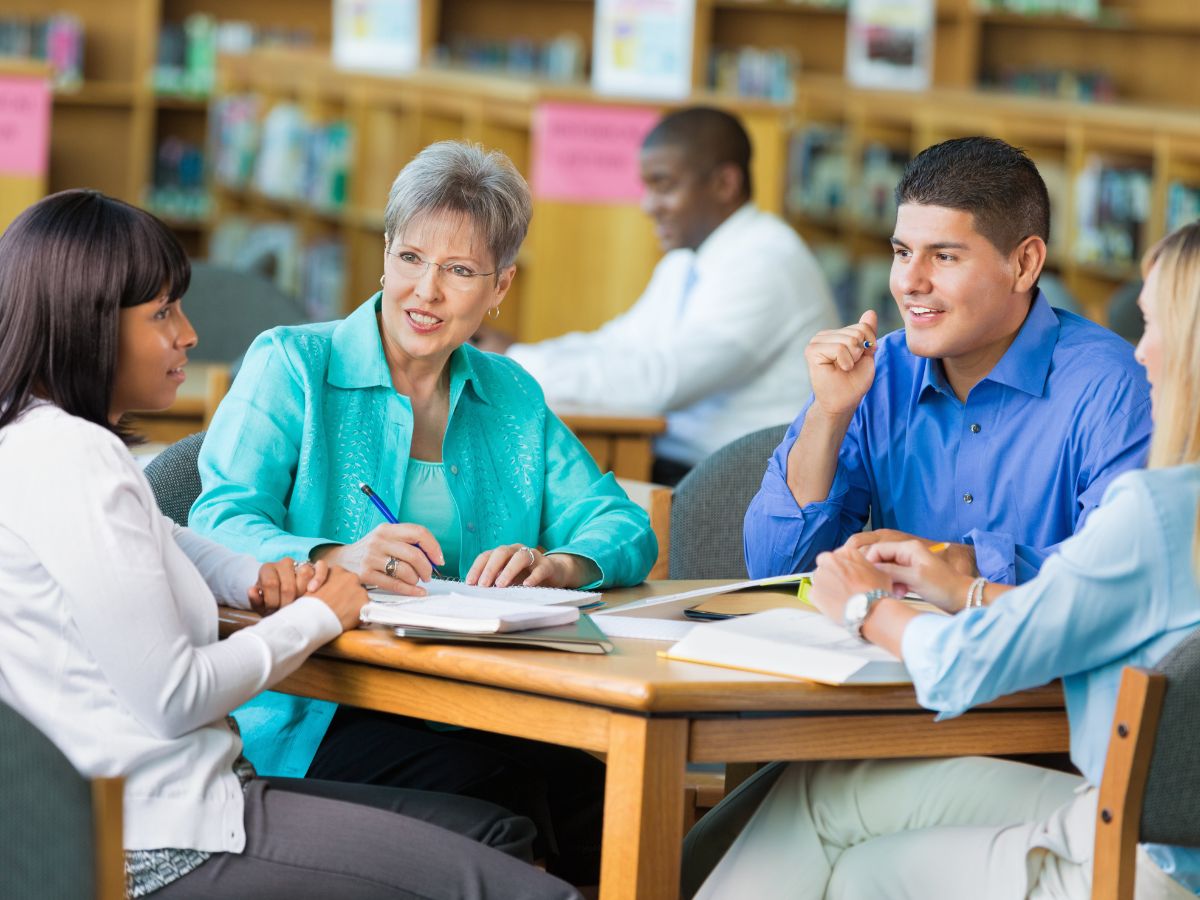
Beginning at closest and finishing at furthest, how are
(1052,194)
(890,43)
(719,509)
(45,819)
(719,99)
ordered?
1. (45,819)
2. (719,509)
3. (719,99)
4. (1052,194)
5. (890,43)

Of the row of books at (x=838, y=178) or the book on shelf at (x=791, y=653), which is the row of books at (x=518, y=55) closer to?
the row of books at (x=838, y=178)

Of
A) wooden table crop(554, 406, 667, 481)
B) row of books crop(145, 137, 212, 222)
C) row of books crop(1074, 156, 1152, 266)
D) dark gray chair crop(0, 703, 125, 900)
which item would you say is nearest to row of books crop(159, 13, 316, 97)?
row of books crop(145, 137, 212, 222)

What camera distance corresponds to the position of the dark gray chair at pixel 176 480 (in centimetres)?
234

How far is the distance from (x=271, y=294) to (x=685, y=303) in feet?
3.25

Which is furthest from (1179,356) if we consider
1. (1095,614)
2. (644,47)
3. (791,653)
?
(644,47)

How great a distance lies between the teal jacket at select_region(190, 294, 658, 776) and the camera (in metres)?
2.14

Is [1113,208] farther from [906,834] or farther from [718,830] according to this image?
[906,834]

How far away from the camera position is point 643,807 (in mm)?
1662

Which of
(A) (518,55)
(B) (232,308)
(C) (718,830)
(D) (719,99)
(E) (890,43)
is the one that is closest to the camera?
(C) (718,830)

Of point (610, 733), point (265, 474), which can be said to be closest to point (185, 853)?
point (610, 733)

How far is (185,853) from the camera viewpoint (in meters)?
1.68

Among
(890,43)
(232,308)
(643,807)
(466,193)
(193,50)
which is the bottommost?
(643,807)

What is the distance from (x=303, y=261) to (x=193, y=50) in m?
1.54

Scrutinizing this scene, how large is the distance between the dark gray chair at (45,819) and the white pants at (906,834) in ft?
2.43
